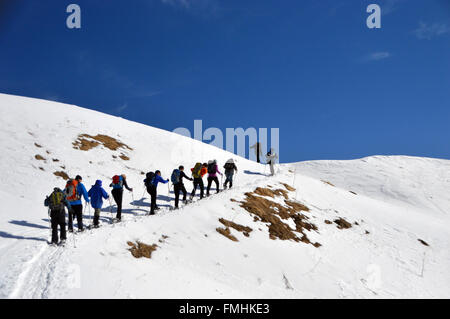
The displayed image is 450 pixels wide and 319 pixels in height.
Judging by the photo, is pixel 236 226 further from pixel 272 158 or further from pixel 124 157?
pixel 272 158

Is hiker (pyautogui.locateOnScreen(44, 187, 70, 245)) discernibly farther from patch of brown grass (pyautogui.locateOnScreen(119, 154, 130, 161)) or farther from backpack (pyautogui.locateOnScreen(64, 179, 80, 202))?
patch of brown grass (pyautogui.locateOnScreen(119, 154, 130, 161))

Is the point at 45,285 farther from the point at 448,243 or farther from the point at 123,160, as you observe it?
the point at 448,243

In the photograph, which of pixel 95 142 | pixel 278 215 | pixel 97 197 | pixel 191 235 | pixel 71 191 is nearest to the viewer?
pixel 71 191

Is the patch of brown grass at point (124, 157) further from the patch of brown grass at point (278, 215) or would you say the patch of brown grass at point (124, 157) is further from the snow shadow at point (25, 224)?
the snow shadow at point (25, 224)

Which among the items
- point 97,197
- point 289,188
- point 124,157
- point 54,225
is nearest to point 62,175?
point 124,157

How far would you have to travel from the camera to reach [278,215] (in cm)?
1505

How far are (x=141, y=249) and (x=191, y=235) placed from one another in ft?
7.57

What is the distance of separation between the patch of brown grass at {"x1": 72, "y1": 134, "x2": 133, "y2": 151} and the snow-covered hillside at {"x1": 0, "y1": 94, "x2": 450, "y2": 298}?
0.26 feet

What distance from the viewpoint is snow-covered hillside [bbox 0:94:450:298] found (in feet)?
24.3

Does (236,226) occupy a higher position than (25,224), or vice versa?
(25,224)

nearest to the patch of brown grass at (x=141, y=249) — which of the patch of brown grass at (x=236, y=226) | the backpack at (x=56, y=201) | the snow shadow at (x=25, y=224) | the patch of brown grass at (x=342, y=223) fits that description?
the backpack at (x=56, y=201)

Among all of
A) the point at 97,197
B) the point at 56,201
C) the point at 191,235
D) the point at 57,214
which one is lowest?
the point at 191,235
